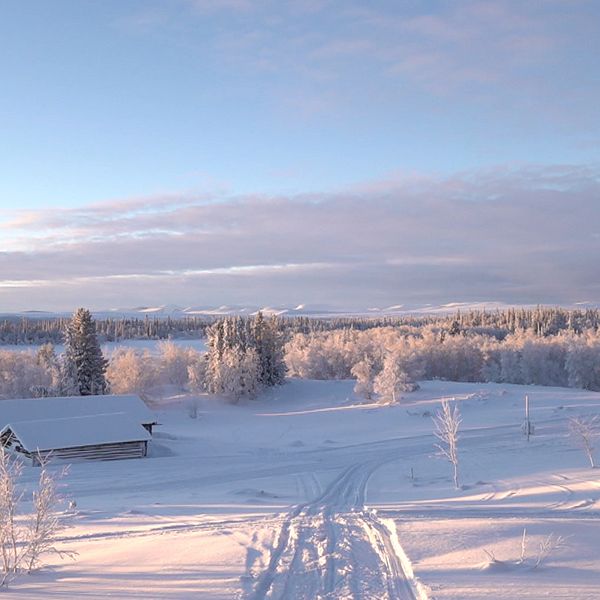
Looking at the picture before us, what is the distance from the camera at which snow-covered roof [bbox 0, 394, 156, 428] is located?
45.4 m

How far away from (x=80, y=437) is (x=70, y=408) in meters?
6.15

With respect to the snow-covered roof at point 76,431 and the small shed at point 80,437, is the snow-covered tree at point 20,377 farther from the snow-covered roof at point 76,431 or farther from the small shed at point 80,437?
the snow-covered roof at point 76,431

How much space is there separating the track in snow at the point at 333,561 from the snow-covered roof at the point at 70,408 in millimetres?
26614

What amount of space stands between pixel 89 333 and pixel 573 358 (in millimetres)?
64005

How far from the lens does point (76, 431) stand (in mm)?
42188

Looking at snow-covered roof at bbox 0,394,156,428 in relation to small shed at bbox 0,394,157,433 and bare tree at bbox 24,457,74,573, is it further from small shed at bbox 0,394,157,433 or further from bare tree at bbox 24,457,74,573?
bare tree at bbox 24,457,74,573

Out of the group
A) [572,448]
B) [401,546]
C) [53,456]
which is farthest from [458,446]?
[401,546]

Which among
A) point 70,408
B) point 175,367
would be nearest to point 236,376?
point 175,367

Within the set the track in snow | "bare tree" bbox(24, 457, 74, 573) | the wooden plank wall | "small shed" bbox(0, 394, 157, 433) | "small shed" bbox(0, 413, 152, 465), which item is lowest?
the wooden plank wall

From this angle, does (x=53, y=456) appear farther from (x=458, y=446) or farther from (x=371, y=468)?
(x=458, y=446)

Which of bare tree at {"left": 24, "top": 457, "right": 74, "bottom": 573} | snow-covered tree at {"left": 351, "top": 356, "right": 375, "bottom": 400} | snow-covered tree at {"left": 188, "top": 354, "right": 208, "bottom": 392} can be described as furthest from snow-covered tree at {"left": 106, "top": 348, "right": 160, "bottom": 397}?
bare tree at {"left": 24, "top": 457, "right": 74, "bottom": 573}

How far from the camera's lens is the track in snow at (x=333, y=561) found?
1287 cm

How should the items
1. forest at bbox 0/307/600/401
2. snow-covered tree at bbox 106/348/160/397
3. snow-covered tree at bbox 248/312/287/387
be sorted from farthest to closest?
snow-covered tree at bbox 248/312/287/387 < forest at bbox 0/307/600/401 < snow-covered tree at bbox 106/348/160/397

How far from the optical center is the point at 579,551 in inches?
594
